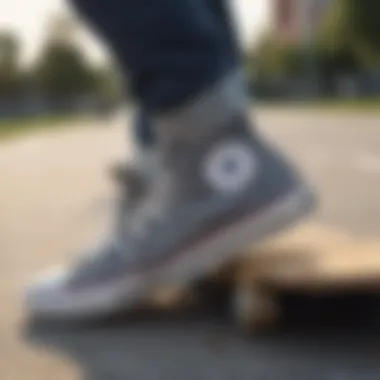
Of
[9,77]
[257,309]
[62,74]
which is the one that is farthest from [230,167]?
[62,74]

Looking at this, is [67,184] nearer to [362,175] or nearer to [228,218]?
[362,175]

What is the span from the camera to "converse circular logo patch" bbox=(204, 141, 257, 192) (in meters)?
1.30

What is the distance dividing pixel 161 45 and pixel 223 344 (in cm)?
32

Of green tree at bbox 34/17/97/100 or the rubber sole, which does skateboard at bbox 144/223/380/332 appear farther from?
green tree at bbox 34/17/97/100

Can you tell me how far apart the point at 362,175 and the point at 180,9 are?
1.44 m

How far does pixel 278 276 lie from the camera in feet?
4.03

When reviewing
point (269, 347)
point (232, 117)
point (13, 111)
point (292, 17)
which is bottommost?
point (269, 347)

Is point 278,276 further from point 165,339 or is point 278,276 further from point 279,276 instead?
point 165,339

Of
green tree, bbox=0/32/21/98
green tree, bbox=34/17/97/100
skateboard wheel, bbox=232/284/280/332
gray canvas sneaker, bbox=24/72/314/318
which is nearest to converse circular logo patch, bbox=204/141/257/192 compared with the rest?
gray canvas sneaker, bbox=24/72/314/318

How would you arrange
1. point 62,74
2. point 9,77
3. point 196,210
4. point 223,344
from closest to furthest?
point 223,344
point 196,210
point 9,77
point 62,74

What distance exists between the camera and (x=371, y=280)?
1192mm

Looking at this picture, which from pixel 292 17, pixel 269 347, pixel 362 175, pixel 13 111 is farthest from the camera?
pixel 292 17

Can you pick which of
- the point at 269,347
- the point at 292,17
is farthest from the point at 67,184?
the point at 292,17

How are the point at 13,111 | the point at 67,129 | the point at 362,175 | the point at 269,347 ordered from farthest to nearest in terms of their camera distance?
the point at 13,111, the point at 67,129, the point at 362,175, the point at 269,347
